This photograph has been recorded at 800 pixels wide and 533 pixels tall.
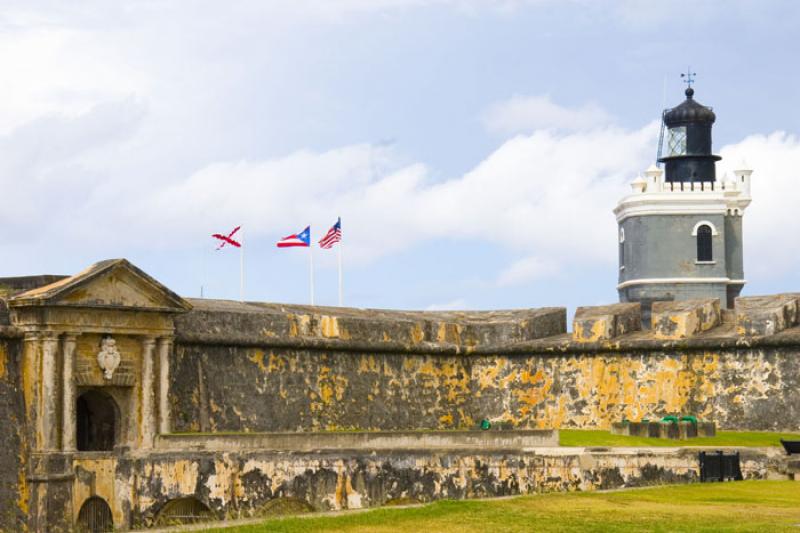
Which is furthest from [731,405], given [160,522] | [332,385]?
[160,522]

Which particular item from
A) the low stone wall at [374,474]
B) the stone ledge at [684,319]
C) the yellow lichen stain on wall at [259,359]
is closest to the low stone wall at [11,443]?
the low stone wall at [374,474]

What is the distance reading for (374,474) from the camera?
23.0m

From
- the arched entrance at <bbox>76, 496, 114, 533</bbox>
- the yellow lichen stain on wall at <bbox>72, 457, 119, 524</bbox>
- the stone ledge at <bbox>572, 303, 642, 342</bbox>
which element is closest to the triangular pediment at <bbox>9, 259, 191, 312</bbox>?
the yellow lichen stain on wall at <bbox>72, 457, 119, 524</bbox>

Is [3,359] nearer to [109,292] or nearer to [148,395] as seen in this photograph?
[109,292]

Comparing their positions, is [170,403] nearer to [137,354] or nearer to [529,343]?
[137,354]

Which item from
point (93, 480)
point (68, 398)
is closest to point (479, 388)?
point (68, 398)

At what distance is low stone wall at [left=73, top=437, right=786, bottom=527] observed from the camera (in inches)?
894

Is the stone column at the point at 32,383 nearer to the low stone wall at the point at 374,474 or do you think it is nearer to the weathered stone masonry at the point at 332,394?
the weathered stone masonry at the point at 332,394

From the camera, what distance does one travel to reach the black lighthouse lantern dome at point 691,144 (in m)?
61.8

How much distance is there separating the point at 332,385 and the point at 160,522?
31.4 ft

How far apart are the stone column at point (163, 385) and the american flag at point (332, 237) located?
8.25 metres

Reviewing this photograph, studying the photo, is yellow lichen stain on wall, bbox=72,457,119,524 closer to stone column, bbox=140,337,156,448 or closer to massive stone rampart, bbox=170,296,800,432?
stone column, bbox=140,337,156,448

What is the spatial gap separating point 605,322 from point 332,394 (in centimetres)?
623

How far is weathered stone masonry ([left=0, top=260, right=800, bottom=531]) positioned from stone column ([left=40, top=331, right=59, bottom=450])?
0.03 metres
